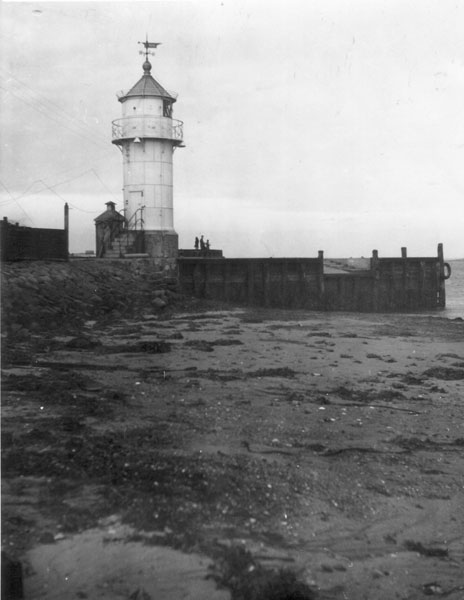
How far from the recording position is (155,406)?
7672 mm

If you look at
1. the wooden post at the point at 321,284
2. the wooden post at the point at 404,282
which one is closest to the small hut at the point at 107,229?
the wooden post at the point at 321,284

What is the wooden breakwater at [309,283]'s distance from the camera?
92.7 feet

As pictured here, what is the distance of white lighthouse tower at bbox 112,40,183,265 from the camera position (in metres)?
29.9

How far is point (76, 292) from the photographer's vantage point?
18391 millimetres

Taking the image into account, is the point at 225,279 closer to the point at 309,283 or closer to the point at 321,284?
the point at 309,283

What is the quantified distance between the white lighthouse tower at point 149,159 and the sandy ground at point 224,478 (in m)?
20.1

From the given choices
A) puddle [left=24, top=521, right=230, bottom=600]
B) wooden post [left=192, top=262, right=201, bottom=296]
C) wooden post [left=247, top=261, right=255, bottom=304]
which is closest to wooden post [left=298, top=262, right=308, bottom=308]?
wooden post [left=247, top=261, right=255, bottom=304]

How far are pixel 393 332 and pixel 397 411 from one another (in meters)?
9.95

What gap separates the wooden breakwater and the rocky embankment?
7.07 feet

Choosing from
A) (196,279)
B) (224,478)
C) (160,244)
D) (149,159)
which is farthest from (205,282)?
(224,478)

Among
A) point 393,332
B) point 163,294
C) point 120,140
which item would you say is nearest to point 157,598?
point 393,332

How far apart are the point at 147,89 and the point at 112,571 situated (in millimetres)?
28271

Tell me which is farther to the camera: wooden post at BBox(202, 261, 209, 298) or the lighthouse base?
the lighthouse base

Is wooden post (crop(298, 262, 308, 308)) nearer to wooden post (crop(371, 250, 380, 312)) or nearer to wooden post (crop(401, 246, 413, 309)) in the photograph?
wooden post (crop(371, 250, 380, 312))
